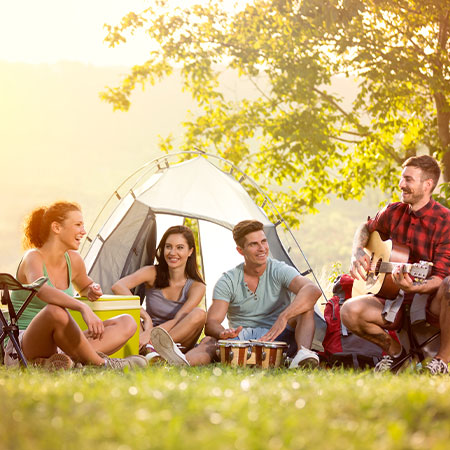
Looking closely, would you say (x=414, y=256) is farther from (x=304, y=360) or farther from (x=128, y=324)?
(x=128, y=324)

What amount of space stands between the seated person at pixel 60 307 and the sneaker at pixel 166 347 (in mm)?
152

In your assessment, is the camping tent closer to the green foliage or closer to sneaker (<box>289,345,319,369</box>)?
sneaker (<box>289,345,319,369</box>)

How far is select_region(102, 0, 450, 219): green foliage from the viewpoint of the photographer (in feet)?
33.1

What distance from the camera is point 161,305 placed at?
6211 mm

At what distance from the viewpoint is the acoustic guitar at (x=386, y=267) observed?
4633 mm

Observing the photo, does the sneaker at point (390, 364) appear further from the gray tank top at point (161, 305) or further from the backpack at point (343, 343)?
the gray tank top at point (161, 305)

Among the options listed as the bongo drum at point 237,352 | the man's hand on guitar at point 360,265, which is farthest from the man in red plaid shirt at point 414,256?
the bongo drum at point 237,352

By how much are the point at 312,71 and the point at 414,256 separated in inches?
230

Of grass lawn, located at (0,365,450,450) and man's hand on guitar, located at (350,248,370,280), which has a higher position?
man's hand on guitar, located at (350,248,370,280)

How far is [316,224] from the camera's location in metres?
43.3

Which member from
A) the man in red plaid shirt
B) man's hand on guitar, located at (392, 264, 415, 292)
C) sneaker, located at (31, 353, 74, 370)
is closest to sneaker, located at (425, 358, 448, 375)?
the man in red plaid shirt

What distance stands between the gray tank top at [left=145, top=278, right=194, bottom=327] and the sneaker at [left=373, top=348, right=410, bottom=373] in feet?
6.08

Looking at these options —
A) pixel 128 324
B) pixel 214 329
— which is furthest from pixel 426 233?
pixel 128 324

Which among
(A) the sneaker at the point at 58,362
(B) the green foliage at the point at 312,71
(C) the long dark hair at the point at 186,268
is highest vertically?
(B) the green foliage at the point at 312,71
